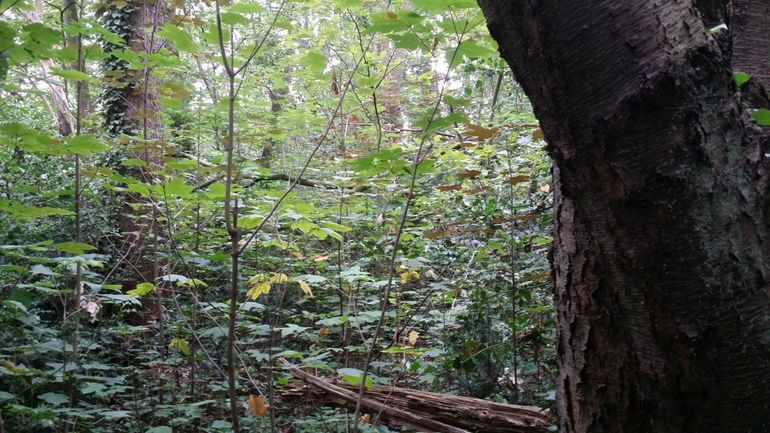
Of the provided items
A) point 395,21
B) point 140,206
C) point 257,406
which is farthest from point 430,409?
point 140,206

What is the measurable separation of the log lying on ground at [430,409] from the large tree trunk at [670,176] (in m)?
2.02

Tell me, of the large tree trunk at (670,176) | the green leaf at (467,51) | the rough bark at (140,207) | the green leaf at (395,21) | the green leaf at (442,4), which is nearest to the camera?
the large tree trunk at (670,176)

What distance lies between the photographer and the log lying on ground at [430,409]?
279 centimetres

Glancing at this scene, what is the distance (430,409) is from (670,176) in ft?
8.61

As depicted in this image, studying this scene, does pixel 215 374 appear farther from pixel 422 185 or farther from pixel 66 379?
pixel 422 185

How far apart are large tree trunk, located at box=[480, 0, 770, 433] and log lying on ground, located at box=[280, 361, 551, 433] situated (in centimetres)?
202

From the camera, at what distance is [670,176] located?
2.36ft

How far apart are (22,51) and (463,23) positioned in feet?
5.71

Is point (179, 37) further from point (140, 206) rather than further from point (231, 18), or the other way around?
point (140, 206)

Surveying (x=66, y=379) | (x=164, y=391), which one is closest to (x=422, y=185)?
(x=164, y=391)

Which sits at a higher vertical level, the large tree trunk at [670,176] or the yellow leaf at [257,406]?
the large tree trunk at [670,176]

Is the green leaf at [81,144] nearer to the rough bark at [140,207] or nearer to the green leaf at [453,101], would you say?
the green leaf at [453,101]

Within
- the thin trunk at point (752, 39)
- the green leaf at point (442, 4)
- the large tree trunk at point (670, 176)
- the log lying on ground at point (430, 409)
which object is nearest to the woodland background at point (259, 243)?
the green leaf at point (442, 4)

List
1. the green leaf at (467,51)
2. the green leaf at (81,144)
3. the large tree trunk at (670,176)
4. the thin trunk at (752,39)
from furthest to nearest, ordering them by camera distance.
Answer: the green leaf at (81,144)
the green leaf at (467,51)
the thin trunk at (752,39)
the large tree trunk at (670,176)
